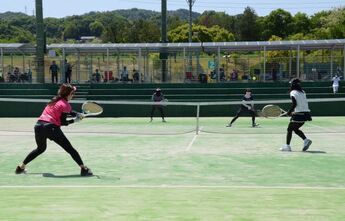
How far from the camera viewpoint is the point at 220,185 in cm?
1000

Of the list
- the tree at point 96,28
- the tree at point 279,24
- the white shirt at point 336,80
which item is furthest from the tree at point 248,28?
the white shirt at point 336,80

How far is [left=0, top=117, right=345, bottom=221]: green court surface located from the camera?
786 cm

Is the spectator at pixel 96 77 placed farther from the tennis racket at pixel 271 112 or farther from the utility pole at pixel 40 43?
the tennis racket at pixel 271 112

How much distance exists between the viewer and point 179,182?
406 inches

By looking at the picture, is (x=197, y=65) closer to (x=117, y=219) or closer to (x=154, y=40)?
(x=117, y=219)

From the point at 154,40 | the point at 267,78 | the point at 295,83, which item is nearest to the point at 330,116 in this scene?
the point at 267,78

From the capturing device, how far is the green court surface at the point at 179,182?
7.86m

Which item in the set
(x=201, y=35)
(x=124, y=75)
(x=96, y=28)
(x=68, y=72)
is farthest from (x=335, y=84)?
(x=96, y=28)

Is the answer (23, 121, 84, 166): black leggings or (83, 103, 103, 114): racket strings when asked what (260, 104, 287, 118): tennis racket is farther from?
(23, 121, 84, 166): black leggings

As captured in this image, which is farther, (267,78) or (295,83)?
(267,78)

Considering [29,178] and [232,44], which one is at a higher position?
[232,44]

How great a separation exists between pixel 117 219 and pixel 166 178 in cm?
Answer: 340

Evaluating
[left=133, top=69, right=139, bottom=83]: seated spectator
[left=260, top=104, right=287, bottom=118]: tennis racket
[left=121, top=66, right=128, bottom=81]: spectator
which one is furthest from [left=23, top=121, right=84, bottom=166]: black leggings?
[left=133, top=69, right=139, bottom=83]: seated spectator

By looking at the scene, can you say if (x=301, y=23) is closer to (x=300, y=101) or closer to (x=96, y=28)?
(x=96, y=28)
